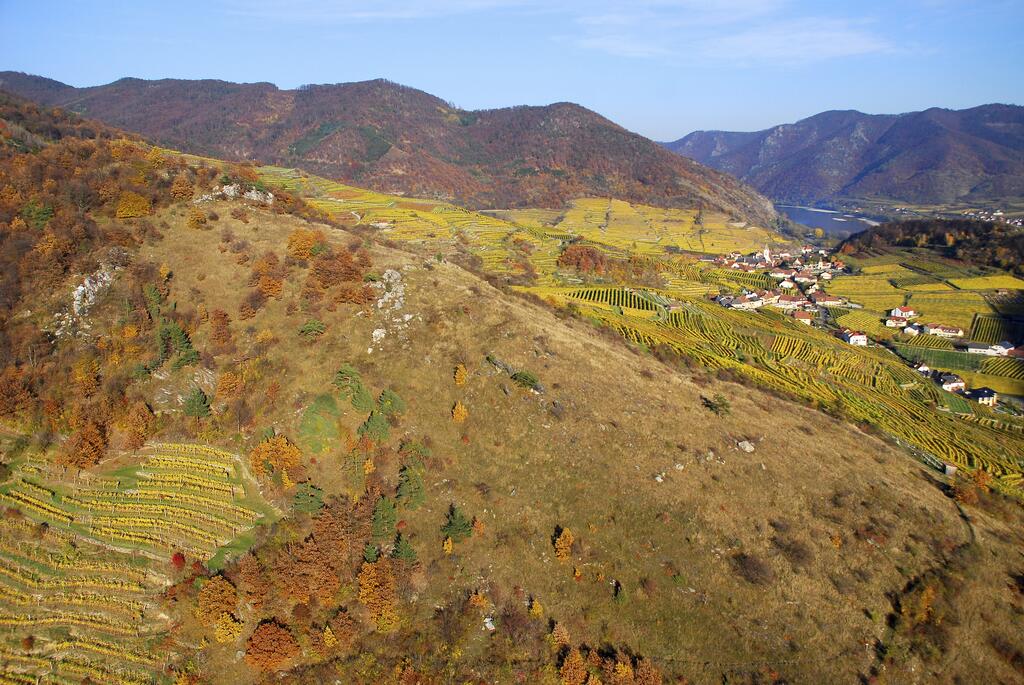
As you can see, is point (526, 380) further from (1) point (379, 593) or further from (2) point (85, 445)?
(2) point (85, 445)

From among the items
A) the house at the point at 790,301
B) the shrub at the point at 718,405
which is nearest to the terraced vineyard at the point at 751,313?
the house at the point at 790,301

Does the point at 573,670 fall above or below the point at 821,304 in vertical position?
below

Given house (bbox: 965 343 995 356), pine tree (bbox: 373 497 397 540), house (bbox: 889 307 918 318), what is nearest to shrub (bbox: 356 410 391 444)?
pine tree (bbox: 373 497 397 540)

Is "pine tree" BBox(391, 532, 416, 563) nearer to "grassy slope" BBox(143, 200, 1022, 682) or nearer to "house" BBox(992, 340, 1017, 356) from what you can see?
"grassy slope" BBox(143, 200, 1022, 682)

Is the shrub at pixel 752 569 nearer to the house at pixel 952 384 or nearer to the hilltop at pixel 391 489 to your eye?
the hilltop at pixel 391 489

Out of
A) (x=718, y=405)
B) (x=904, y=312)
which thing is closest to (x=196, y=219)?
(x=718, y=405)

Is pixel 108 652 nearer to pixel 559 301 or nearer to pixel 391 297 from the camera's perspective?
pixel 391 297

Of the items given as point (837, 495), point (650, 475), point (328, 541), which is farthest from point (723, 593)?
point (328, 541)
